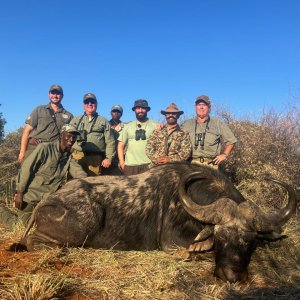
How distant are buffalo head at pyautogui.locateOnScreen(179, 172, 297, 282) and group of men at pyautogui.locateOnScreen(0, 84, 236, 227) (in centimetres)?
270

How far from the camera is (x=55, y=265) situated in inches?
150

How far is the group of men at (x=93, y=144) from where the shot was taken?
586cm

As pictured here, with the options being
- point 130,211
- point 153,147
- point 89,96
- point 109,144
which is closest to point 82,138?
point 109,144

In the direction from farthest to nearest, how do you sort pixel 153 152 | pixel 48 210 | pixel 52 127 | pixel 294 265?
pixel 52 127, pixel 153 152, pixel 48 210, pixel 294 265

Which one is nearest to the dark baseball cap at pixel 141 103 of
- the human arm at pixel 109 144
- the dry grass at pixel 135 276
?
the human arm at pixel 109 144

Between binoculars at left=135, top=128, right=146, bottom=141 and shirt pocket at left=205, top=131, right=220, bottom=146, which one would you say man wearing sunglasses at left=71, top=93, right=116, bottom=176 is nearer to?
binoculars at left=135, top=128, right=146, bottom=141

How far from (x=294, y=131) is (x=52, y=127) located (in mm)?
5034

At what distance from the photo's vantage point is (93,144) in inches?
301

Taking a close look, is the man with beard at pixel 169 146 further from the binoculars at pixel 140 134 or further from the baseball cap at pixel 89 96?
the baseball cap at pixel 89 96

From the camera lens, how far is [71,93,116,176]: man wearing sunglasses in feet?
25.0

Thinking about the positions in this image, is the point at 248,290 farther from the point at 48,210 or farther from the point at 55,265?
the point at 48,210

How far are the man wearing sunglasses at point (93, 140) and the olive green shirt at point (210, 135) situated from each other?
1664 millimetres

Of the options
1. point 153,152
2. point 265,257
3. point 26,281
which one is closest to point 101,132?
point 153,152

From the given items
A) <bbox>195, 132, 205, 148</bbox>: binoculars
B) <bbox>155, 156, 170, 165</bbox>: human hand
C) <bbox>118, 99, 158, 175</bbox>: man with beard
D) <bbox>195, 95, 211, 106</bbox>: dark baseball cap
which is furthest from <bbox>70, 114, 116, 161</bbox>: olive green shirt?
<bbox>195, 95, 211, 106</bbox>: dark baseball cap
